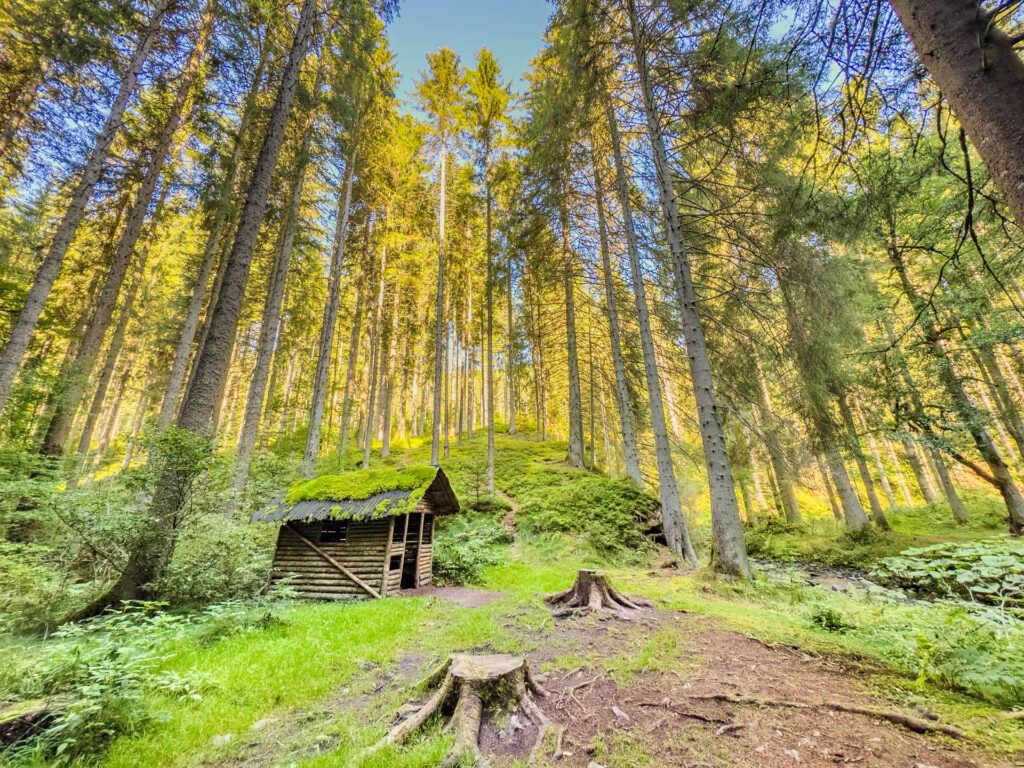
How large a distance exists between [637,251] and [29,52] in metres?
19.0

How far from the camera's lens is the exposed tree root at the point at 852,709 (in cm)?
226

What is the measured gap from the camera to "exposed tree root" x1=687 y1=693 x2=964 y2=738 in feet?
7.41

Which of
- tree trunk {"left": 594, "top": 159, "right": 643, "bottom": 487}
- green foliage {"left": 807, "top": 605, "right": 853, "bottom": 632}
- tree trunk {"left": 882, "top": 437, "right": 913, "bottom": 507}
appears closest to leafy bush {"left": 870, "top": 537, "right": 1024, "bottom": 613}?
green foliage {"left": 807, "top": 605, "right": 853, "bottom": 632}

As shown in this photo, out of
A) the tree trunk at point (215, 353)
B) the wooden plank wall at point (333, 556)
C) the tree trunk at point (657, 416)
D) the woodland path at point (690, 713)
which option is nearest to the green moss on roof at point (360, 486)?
the wooden plank wall at point (333, 556)

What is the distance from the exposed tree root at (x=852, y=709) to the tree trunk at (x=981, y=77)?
10.1 feet

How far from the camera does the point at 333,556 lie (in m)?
9.38

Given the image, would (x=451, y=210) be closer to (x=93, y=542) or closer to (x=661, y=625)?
(x=93, y=542)

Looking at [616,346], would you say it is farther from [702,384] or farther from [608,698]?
[608,698]

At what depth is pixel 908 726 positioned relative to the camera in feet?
7.64

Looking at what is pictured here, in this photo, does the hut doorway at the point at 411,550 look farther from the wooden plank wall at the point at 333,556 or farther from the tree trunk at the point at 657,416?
the tree trunk at the point at 657,416

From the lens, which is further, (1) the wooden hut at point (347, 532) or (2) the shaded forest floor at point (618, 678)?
(1) the wooden hut at point (347, 532)

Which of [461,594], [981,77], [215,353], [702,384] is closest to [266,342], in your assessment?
[215,353]

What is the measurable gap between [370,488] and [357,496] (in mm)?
367

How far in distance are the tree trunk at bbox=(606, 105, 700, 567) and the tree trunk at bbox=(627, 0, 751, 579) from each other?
258cm
